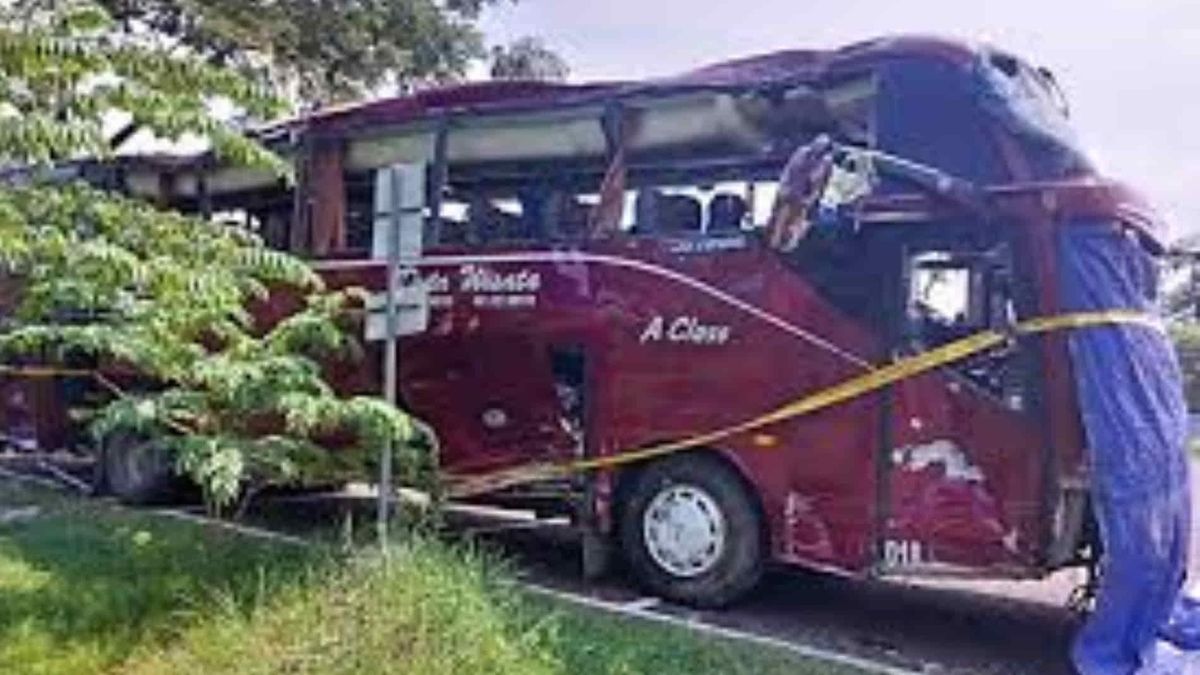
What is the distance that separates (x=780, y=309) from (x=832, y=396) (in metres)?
0.59

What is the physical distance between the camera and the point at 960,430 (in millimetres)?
8625

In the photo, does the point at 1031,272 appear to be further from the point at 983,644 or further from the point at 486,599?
the point at 486,599

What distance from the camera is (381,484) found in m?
9.38

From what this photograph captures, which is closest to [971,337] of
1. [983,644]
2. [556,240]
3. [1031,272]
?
[1031,272]

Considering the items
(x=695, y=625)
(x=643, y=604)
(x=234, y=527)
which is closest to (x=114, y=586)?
(x=234, y=527)

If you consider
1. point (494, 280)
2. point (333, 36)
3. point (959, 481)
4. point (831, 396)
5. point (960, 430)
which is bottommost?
point (959, 481)

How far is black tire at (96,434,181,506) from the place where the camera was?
13.2 meters

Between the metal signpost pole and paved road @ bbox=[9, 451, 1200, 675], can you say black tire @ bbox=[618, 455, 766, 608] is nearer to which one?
paved road @ bbox=[9, 451, 1200, 675]

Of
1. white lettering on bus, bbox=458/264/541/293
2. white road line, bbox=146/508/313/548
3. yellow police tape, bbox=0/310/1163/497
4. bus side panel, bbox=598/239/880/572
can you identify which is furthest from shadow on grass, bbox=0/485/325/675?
bus side panel, bbox=598/239/880/572

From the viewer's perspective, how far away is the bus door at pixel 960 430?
845 cm

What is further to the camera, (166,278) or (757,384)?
(757,384)

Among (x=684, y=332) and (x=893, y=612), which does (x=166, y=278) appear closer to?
(x=684, y=332)

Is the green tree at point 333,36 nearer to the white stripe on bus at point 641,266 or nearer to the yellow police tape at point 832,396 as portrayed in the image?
the white stripe on bus at point 641,266

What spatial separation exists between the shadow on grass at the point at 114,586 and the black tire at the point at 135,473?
1.88 m
